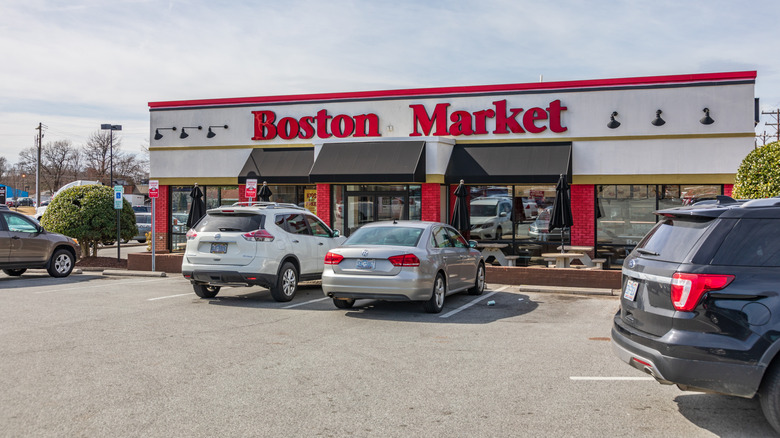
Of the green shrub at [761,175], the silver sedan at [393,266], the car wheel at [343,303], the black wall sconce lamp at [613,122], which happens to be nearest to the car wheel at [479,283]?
the silver sedan at [393,266]

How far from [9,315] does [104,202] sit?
429 inches

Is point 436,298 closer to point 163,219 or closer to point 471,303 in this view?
point 471,303

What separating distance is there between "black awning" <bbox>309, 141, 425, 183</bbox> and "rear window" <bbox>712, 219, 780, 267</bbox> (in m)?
13.4

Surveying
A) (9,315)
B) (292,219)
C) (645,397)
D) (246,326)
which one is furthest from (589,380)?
(9,315)

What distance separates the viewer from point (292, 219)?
13062mm

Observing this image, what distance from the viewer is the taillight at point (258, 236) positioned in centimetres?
1181

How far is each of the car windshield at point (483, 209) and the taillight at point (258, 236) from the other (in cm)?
897

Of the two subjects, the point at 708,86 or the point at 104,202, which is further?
the point at 104,202

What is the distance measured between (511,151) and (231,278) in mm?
10080

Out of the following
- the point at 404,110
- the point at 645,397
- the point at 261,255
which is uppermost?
the point at 404,110

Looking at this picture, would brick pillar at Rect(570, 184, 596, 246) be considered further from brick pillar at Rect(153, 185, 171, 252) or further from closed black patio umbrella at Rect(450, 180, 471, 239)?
brick pillar at Rect(153, 185, 171, 252)

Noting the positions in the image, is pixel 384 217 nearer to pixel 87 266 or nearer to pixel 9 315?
pixel 87 266

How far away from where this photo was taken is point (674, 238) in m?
5.40

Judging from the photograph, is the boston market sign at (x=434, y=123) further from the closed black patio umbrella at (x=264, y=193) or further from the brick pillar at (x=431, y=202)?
the closed black patio umbrella at (x=264, y=193)
